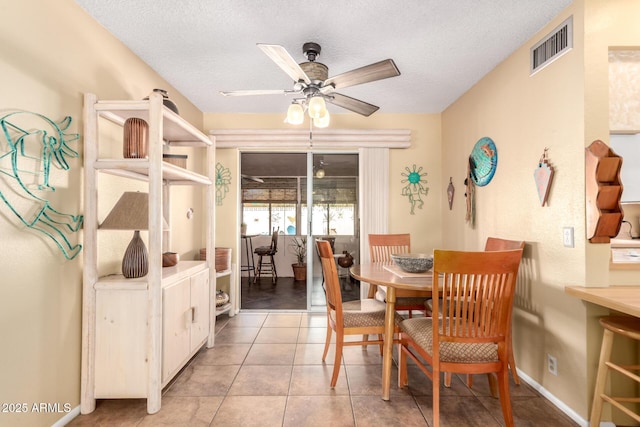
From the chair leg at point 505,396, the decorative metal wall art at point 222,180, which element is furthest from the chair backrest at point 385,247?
the decorative metal wall art at point 222,180

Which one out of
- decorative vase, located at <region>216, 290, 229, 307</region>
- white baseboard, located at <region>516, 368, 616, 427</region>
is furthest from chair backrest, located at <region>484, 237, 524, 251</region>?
decorative vase, located at <region>216, 290, 229, 307</region>

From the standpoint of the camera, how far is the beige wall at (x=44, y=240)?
156 centimetres

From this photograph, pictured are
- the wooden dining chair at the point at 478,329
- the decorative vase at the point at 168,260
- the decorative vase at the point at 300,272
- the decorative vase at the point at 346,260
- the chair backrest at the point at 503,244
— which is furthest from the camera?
the decorative vase at the point at 300,272

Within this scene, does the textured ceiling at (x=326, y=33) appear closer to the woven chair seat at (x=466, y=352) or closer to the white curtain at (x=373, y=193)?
the white curtain at (x=373, y=193)

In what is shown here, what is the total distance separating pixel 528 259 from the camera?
7.76 ft

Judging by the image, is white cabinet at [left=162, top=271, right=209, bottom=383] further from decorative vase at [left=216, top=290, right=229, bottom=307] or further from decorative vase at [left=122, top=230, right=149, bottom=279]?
decorative vase at [left=216, top=290, right=229, bottom=307]

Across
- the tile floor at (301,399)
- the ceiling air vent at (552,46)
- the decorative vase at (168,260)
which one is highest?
the ceiling air vent at (552,46)

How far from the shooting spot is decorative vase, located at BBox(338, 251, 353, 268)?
4484mm

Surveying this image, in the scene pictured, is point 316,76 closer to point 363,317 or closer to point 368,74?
point 368,74

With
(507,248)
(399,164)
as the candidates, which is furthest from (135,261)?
(399,164)

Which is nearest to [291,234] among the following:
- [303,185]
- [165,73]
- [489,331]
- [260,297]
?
[303,185]

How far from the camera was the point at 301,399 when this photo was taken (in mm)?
2133

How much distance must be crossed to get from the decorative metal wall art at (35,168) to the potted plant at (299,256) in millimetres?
4602

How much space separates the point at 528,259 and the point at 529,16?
1.66m
